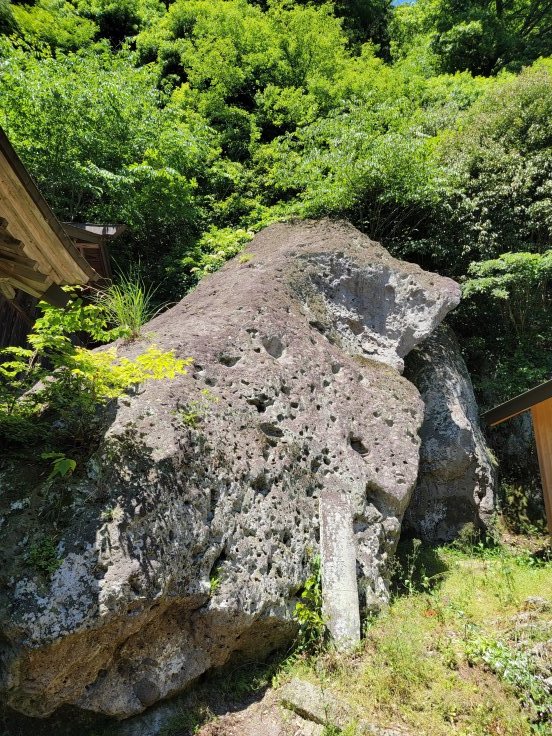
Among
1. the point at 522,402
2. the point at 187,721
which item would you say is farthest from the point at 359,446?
the point at 187,721

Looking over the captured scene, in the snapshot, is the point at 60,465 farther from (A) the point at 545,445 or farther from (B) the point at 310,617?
(A) the point at 545,445

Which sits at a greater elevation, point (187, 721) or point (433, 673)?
point (187, 721)

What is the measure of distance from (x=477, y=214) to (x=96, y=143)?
837 centimetres

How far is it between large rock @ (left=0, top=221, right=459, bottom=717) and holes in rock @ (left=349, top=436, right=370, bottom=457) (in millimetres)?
18

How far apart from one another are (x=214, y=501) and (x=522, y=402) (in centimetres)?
526

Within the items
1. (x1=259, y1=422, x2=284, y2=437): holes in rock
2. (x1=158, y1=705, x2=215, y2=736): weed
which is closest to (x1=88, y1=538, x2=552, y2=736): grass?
(x1=158, y1=705, x2=215, y2=736): weed

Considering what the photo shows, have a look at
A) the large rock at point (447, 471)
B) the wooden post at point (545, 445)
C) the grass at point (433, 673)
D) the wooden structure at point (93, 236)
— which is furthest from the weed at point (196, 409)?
the wooden post at point (545, 445)

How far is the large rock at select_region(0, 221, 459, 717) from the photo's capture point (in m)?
3.56

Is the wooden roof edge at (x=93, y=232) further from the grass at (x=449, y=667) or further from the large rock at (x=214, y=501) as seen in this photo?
the grass at (x=449, y=667)

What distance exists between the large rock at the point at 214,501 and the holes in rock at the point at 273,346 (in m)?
0.02

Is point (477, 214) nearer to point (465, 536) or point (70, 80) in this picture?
point (465, 536)

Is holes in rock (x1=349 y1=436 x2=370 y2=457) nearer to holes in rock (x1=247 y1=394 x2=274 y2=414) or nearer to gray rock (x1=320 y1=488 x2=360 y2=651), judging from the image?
gray rock (x1=320 y1=488 x2=360 y2=651)

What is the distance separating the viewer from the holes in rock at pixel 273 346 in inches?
247

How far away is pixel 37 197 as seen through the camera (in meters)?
4.06
